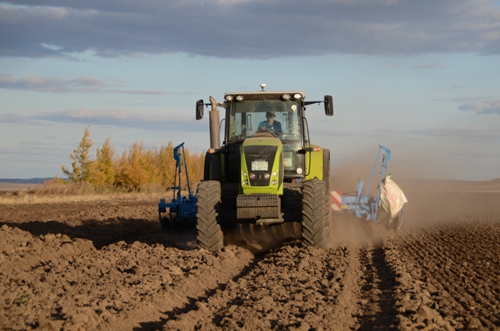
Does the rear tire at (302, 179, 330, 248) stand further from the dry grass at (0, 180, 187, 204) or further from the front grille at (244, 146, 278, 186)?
the dry grass at (0, 180, 187, 204)

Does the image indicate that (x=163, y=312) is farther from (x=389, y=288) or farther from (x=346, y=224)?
→ (x=346, y=224)

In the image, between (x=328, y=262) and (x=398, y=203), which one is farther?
(x=398, y=203)

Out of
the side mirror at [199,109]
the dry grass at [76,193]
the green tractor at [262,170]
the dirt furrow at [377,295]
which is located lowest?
the dry grass at [76,193]

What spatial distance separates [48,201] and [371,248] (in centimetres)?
2365

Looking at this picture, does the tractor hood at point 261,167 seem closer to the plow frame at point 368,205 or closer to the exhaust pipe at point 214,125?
the exhaust pipe at point 214,125

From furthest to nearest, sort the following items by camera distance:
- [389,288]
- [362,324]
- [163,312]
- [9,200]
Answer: [9,200] < [389,288] < [163,312] < [362,324]

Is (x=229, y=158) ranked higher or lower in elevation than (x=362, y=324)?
higher

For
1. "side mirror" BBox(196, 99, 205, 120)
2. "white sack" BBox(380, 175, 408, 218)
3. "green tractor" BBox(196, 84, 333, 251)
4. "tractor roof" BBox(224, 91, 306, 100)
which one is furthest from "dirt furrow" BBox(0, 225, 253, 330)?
"white sack" BBox(380, 175, 408, 218)

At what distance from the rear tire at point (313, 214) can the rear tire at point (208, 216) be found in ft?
4.95

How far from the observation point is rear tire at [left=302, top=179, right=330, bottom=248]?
34.2 feet

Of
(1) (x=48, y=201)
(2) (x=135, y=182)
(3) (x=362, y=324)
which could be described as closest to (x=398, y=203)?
(3) (x=362, y=324)

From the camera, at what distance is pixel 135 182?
42812 millimetres

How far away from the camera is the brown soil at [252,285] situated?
610cm

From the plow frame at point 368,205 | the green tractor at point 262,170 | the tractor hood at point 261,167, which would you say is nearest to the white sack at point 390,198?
the plow frame at point 368,205
